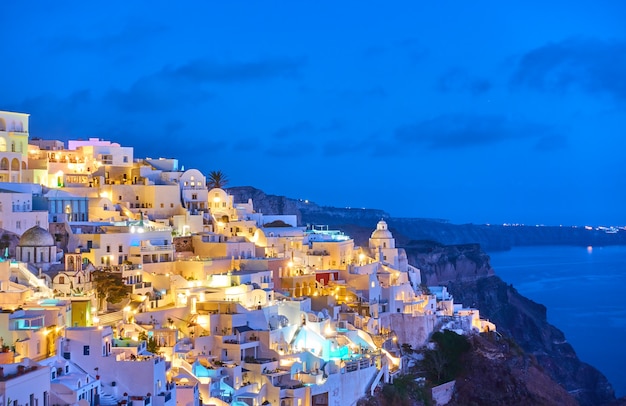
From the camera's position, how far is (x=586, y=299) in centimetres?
13412

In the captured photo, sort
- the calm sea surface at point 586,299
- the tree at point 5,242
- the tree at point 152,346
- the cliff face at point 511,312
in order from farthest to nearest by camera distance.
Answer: the calm sea surface at point 586,299 → the cliff face at point 511,312 → the tree at point 5,242 → the tree at point 152,346

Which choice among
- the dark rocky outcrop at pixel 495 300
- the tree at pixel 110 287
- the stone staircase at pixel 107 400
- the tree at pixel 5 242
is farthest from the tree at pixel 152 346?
the dark rocky outcrop at pixel 495 300

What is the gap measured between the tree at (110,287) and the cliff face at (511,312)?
174ft

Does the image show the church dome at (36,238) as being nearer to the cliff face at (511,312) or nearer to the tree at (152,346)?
the tree at (152,346)

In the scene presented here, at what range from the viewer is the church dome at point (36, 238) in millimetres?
45406

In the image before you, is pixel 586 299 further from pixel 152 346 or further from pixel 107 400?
pixel 107 400

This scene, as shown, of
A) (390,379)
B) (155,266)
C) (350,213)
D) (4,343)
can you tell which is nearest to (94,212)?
(155,266)

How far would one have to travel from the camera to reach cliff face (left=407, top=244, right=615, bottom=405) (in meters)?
92.5

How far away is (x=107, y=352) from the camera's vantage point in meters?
36.0

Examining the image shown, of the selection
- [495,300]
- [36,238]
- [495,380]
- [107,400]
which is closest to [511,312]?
[495,300]

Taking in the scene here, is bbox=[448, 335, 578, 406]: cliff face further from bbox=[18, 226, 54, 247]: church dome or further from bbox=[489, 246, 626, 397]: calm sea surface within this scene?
bbox=[489, 246, 626, 397]: calm sea surface

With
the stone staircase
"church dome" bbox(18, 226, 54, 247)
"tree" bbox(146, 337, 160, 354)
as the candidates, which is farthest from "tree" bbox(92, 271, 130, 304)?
the stone staircase

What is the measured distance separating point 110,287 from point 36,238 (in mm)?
3896

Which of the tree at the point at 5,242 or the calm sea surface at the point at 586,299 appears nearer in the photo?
the tree at the point at 5,242
